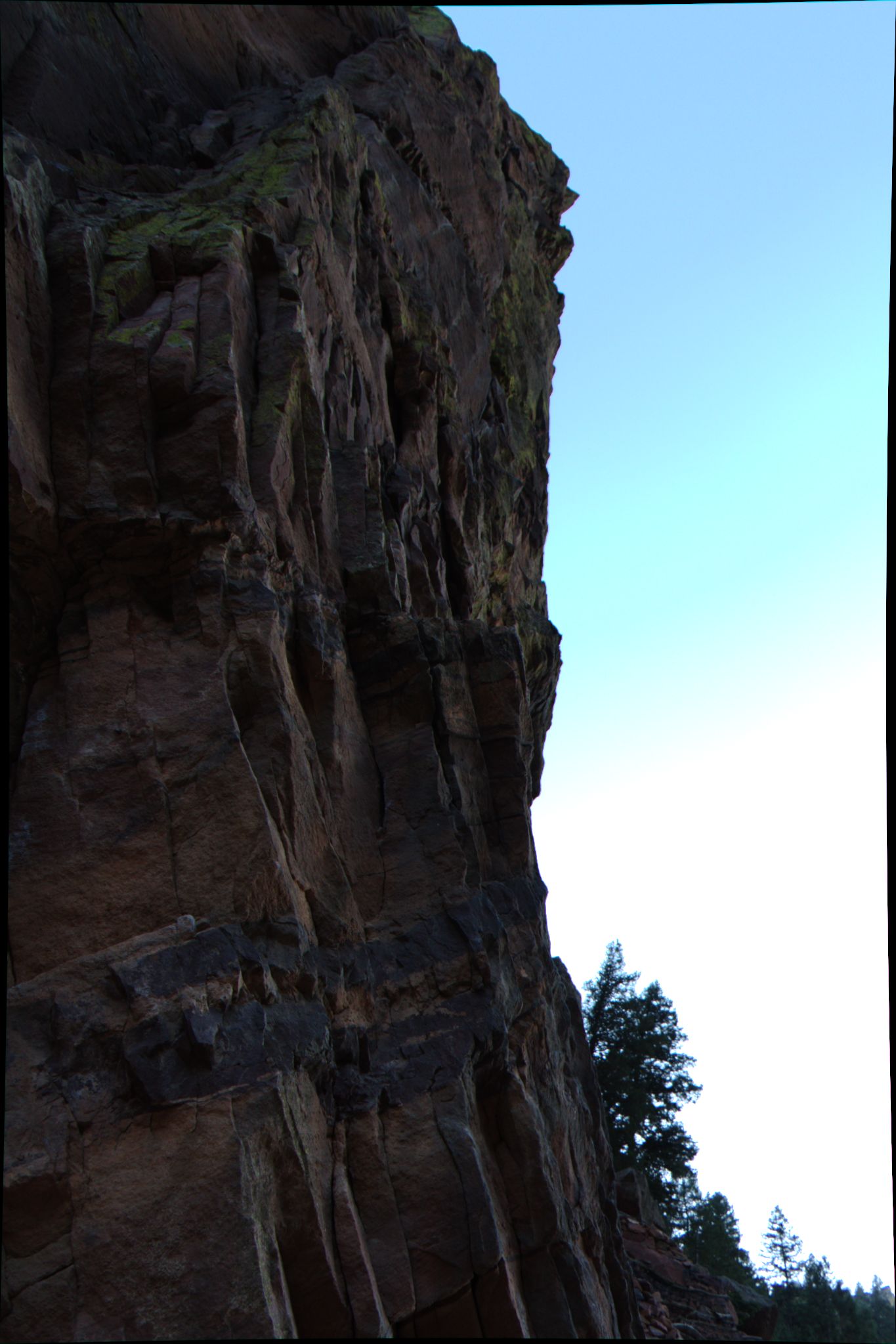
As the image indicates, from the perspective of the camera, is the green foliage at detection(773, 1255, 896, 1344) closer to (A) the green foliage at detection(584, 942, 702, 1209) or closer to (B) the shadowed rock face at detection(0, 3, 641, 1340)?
(A) the green foliage at detection(584, 942, 702, 1209)

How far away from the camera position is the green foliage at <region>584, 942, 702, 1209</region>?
4812cm

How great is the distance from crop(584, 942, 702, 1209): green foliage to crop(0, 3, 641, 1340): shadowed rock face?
2071cm

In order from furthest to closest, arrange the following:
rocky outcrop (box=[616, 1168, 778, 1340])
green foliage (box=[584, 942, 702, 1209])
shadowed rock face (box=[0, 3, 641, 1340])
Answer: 1. green foliage (box=[584, 942, 702, 1209])
2. rocky outcrop (box=[616, 1168, 778, 1340])
3. shadowed rock face (box=[0, 3, 641, 1340])

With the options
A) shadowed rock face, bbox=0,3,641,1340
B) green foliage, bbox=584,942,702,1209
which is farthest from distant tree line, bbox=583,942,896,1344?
shadowed rock face, bbox=0,3,641,1340

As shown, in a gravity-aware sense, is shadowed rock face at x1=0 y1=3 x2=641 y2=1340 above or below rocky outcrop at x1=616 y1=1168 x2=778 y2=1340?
above

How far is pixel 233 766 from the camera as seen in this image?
712 inches

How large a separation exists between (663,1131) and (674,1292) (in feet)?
44.0

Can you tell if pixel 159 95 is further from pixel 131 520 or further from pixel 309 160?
pixel 131 520

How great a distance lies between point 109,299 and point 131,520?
462cm

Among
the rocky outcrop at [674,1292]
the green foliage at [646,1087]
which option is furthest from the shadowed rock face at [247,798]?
the green foliage at [646,1087]

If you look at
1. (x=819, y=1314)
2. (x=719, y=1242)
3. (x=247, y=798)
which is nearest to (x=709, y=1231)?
(x=719, y=1242)

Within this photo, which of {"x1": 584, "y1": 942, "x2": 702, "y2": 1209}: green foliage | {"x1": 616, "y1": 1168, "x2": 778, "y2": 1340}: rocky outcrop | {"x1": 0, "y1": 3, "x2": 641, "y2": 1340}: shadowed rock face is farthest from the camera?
{"x1": 584, "y1": 942, "x2": 702, "y2": 1209}: green foliage

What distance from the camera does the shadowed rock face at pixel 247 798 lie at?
50.2 feet

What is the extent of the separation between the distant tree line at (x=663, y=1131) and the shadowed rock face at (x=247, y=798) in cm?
2082
